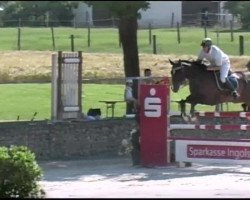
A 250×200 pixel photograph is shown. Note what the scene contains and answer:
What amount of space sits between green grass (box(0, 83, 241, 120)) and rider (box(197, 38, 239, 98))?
3.91m

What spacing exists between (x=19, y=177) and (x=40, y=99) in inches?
759

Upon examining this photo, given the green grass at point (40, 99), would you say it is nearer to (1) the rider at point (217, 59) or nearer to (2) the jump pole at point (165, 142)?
(1) the rider at point (217, 59)

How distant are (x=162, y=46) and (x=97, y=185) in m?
32.1

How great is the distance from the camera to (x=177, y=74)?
21.8 meters

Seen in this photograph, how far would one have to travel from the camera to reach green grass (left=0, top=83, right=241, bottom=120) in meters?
27.0

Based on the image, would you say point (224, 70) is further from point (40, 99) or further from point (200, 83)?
point (40, 99)

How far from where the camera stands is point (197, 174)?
18125mm

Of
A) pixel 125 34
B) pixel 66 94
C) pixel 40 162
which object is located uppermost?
pixel 125 34

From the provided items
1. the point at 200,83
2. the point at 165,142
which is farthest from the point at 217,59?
the point at 165,142

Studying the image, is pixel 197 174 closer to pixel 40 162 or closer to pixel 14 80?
pixel 40 162

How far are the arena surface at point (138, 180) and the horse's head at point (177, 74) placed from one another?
2.34 meters

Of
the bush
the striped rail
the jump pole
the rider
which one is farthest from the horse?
the bush

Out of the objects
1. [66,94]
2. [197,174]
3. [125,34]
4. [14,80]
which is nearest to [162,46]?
[14,80]

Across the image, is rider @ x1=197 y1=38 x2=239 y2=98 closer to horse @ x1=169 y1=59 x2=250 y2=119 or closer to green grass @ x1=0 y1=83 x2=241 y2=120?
horse @ x1=169 y1=59 x2=250 y2=119
